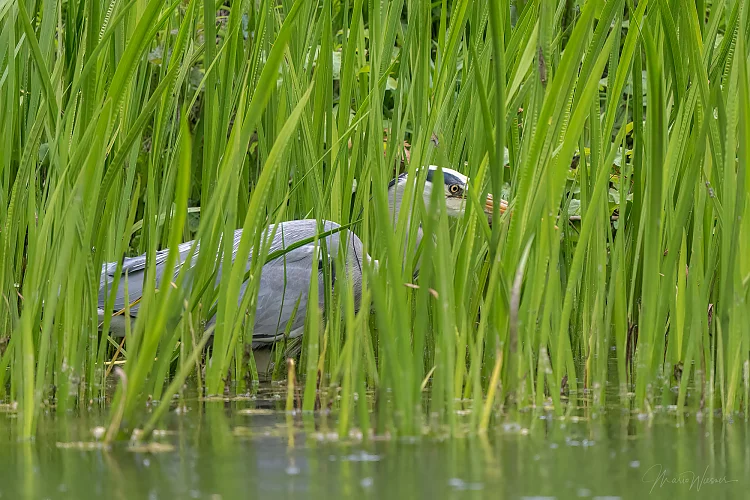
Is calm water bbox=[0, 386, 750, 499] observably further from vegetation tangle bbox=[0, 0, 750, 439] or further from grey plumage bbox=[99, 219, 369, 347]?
grey plumage bbox=[99, 219, 369, 347]

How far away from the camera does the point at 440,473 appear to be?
1.18 m

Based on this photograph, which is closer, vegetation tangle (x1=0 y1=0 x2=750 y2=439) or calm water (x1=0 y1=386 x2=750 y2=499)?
calm water (x1=0 y1=386 x2=750 y2=499)

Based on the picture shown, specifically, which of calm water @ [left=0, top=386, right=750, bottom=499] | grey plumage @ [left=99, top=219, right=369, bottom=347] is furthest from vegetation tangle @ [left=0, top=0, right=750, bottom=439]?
grey plumage @ [left=99, top=219, right=369, bottom=347]

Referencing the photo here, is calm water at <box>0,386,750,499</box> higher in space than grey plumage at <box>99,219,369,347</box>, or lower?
lower

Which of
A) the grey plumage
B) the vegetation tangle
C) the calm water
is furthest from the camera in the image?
the grey plumage

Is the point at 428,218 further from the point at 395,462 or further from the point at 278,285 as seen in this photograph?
the point at 278,285

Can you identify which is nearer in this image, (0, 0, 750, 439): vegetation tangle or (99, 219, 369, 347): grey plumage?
(0, 0, 750, 439): vegetation tangle

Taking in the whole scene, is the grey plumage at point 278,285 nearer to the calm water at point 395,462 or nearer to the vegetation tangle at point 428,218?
the vegetation tangle at point 428,218

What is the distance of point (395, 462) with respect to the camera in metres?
1.25

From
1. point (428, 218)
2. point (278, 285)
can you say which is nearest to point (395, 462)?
point (428, 218)

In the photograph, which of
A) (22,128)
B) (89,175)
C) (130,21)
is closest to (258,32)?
(130,21)

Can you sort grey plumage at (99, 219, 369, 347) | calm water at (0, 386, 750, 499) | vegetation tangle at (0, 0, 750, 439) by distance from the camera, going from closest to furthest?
calm water at (0, 386, 750, 499) → vegetation tangle at (0, 0, 750, 439) → grey plumage at (99, 219, 369, 347)

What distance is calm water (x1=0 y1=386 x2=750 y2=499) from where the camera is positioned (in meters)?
1.11

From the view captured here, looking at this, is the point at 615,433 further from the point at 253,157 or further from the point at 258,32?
the point at 253,157
